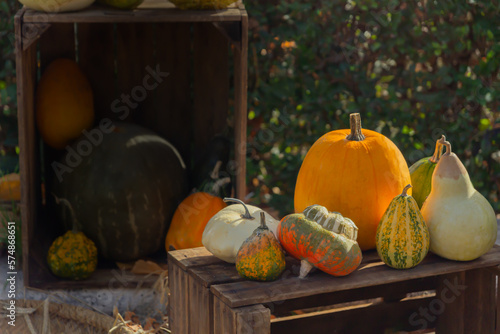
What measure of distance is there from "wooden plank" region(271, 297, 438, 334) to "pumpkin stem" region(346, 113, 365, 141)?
0.71m

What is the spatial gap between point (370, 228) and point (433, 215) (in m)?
0.21

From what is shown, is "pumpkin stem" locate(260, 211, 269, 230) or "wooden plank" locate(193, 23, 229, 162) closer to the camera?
"pumpkin stem" locate(260, 211, 269, 230)

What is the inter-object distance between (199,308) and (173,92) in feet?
6.09

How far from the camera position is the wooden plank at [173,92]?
352 centimetres

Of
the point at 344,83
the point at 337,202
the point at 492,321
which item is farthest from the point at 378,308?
the point at 344,83

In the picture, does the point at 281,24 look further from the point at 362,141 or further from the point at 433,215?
the point at 433,215

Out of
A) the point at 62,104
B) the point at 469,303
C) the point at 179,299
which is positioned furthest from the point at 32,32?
the point at 469,303

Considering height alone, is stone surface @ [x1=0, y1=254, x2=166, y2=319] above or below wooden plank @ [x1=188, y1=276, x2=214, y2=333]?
below

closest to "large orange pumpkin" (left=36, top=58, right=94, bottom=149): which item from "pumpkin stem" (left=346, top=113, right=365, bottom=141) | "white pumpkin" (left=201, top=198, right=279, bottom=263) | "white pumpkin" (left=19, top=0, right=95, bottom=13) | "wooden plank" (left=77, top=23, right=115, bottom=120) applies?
"wooden plank" (left=77, top=23, right=115, bottom=120)

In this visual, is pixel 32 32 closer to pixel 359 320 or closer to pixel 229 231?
pixel 229 231

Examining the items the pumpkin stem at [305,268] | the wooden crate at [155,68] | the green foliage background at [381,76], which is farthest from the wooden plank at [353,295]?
the green foliage background at [381,76]

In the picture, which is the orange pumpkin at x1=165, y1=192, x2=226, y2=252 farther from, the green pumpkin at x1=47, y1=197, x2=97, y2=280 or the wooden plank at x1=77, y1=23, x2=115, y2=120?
the wooden plank at x1=77, y1=23, x2=115, y2=120

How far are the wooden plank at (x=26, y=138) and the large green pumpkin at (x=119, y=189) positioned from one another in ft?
0.65

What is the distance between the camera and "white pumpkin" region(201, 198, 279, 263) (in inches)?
75.4
